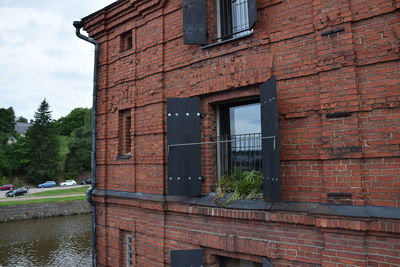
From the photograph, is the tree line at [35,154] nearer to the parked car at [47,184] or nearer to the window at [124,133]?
the parked car at [47,184]

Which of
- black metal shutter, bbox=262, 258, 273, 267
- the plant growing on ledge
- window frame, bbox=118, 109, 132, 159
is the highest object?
window frame, bbox=118, 109, 132, 159

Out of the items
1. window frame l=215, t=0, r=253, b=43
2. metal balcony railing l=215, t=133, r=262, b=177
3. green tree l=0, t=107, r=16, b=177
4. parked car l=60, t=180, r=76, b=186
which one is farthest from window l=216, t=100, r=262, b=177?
green tree l=0, t=107, r=16, b=177

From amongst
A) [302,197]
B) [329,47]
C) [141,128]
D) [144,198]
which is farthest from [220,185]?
[329,47]

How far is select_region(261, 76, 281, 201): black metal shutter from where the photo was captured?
4.17 m

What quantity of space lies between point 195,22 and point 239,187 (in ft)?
10.1

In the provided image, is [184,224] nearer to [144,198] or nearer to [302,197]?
[144,198]

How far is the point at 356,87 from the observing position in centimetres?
387

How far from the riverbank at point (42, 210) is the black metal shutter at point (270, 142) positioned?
25.7 m

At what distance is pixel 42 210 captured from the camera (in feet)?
82.8

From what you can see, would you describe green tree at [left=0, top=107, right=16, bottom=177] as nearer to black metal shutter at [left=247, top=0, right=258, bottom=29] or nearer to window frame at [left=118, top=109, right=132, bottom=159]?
window frame at [left=118, top=109, right=132, bottom=159]

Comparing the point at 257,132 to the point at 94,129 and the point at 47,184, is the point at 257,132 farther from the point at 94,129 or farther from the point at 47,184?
the point at 47,184

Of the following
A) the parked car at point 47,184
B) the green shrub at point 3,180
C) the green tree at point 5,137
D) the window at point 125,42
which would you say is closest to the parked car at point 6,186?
the green shrub at point 3,180

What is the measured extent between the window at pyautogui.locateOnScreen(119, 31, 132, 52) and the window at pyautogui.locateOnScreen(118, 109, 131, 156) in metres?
1.63

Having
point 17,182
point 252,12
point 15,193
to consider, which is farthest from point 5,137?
point 252,12
